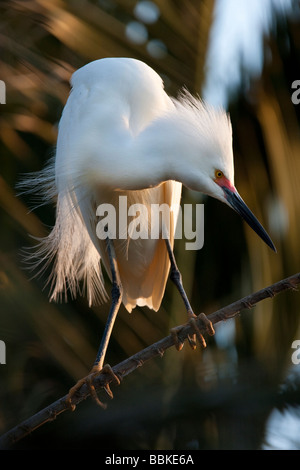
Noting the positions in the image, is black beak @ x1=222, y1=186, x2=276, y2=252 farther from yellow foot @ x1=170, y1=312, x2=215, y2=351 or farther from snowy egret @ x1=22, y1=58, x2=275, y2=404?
yellow foot @ x1=170, y1=312, x2=215, y2=351

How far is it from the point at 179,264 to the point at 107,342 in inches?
12.2

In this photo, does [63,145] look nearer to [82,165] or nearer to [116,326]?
[82,165]

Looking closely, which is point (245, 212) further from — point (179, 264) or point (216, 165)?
point (179, 264)

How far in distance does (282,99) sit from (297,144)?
0.45ft

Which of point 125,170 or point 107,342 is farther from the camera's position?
point 107,342

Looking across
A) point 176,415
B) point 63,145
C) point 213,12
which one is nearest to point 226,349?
point 176,415

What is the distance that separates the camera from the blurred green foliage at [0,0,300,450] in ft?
5.66

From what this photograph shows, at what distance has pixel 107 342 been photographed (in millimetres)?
1922

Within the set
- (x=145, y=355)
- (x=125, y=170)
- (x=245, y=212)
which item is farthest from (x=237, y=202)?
(x=145, y=355)

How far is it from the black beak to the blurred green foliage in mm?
83

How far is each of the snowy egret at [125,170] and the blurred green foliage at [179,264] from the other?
0.08 m

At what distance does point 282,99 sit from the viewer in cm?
188

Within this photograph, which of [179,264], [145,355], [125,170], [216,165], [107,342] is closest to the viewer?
[145,355]

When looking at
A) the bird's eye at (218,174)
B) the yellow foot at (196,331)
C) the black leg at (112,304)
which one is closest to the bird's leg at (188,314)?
the yellow foot at (196,331)
